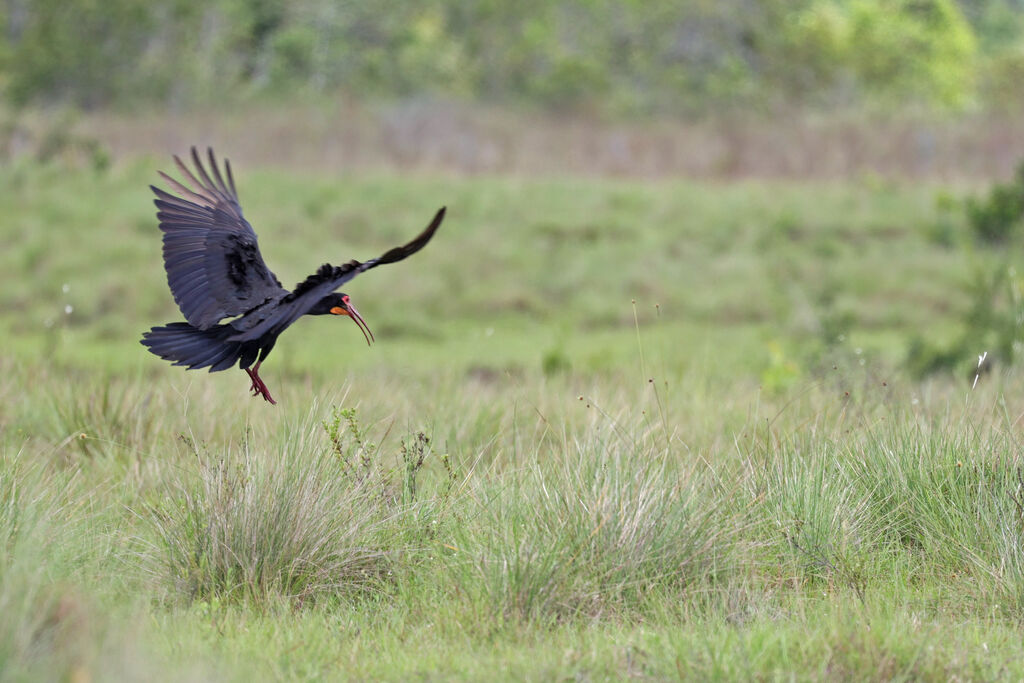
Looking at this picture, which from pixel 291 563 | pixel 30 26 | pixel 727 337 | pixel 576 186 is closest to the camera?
pixel 291 563

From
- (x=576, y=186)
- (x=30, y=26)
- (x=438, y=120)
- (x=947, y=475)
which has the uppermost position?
(x=30, y=26)

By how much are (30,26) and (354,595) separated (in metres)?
25.9

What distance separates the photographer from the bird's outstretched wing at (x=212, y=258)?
5516 mm

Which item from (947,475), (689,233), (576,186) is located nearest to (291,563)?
(947,475)

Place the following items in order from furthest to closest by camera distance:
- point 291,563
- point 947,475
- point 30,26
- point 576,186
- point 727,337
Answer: point 30,26
point 576,186
point 727,337
point 947,475
point 291,563

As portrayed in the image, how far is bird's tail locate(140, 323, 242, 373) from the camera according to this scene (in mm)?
5273

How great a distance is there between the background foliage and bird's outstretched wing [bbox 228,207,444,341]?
2345 cm

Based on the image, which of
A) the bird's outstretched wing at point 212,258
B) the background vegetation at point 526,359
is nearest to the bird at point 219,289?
the bird's outstretched wing at point 212,258

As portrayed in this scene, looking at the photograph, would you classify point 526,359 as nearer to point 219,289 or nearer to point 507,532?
point 219,289

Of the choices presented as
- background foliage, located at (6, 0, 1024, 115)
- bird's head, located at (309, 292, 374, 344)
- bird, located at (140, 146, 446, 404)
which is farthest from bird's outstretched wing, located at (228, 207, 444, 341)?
background foliage, located at (6, 0, 1024, 115)

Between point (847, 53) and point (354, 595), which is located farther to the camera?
point (847, 53)

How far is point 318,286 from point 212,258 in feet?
2.30

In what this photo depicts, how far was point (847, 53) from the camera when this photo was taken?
35281 mm

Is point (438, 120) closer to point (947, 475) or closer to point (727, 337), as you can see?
point (727, 337)
